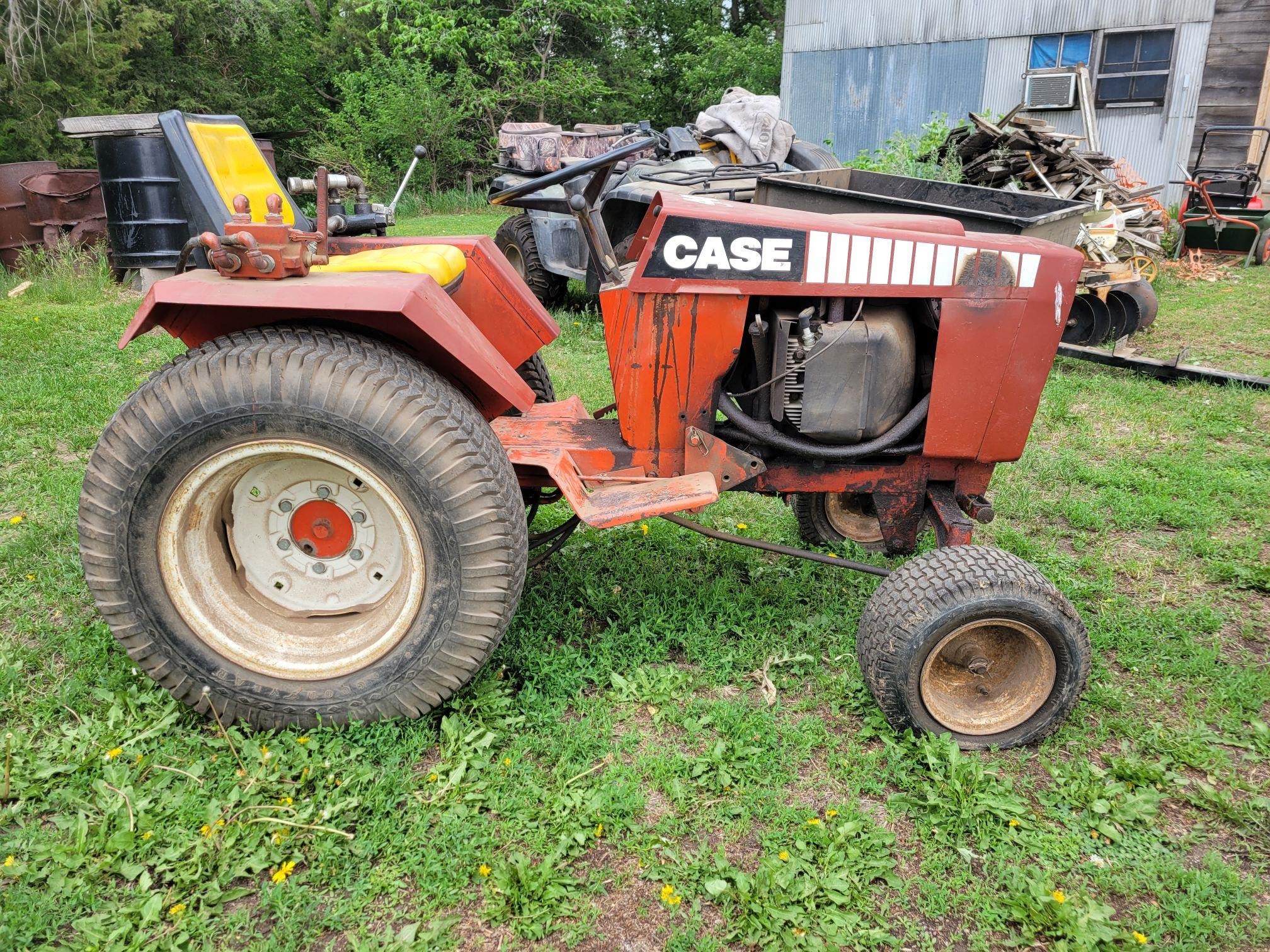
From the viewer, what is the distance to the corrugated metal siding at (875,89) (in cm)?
1273

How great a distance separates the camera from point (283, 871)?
6.53 feet

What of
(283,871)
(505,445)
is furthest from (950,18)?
(283,871)

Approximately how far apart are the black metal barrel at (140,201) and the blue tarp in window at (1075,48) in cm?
1098

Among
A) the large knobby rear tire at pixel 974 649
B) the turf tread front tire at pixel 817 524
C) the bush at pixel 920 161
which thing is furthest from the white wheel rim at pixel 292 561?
the bush at pixel 920 161

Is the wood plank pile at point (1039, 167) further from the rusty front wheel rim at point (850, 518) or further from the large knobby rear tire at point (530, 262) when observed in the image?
the rusty front wheel rim at point (850, 518)

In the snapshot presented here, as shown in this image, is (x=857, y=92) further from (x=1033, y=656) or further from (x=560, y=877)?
(x=560, y=877)

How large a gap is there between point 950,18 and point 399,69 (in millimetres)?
10010

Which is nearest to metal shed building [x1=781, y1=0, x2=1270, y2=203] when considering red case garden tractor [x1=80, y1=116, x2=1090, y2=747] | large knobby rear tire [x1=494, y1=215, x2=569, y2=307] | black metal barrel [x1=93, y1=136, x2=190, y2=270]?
large knobby rear tire [x1=494, y1=215, x2=569, y2=307]

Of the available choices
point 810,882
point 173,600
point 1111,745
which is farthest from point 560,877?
point 1111,745

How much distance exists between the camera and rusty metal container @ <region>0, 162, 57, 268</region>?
8727mm

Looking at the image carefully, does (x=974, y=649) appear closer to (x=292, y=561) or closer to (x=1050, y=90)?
(x=292, y=561)

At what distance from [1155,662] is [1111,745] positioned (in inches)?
20.1

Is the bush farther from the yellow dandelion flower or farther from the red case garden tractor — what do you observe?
the yellow dandelion flower

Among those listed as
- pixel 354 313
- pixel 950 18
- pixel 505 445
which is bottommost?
pixel 505 445
